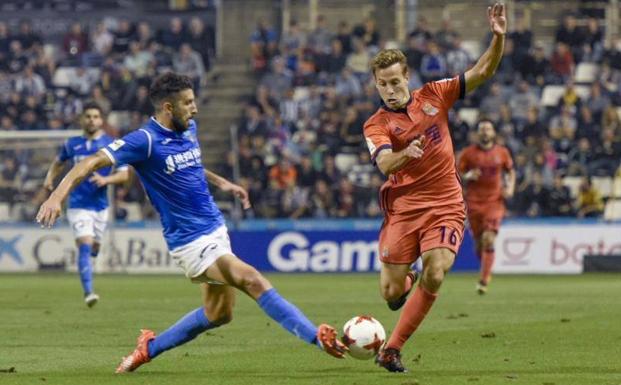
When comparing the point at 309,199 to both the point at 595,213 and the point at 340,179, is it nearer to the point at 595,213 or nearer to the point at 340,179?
the point at 340,179

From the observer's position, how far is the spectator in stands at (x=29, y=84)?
1405 inches

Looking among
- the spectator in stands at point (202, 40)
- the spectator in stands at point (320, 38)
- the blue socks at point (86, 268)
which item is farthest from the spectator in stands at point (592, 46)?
the blue socks at point (86, 268)

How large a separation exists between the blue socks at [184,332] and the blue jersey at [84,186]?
8294 mm

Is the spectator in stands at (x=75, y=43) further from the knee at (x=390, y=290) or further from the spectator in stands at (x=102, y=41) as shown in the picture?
the knee at (x=390, y=290)

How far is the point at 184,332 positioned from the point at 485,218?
11.8 meters

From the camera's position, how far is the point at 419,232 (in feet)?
39.0

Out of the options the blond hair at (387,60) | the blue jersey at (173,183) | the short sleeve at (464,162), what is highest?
the blond hair at (387,60)

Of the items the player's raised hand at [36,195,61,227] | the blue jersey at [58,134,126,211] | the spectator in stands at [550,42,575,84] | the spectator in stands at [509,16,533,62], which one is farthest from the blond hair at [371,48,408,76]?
the spectator in stands at [509,16,533,62]

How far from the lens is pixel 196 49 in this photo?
37.3 m

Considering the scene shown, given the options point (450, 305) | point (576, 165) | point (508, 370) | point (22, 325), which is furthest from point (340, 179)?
point (508, 370)

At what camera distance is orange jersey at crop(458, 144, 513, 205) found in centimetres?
2267

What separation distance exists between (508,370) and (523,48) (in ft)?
75.4

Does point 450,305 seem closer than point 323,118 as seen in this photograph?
Yes

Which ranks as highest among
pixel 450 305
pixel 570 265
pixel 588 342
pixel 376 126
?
pixel 376 126
